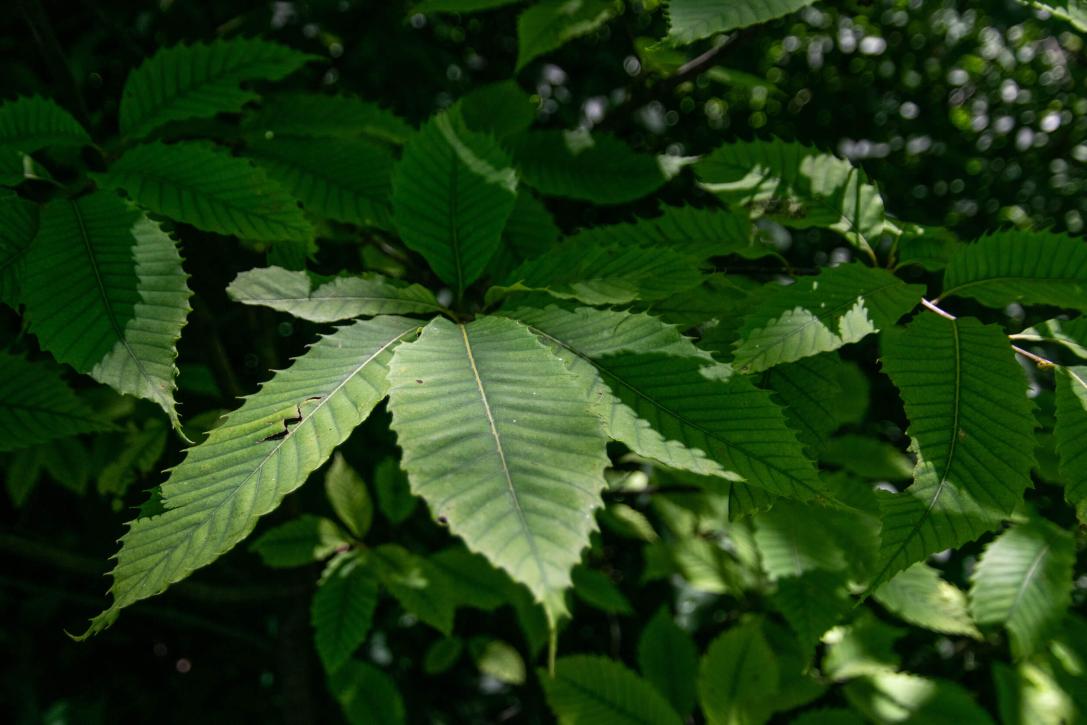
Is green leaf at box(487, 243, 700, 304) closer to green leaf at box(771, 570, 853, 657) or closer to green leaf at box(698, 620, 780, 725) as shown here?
green leaf at box(771, 570, 853, 657)

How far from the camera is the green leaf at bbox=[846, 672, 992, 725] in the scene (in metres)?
1.34

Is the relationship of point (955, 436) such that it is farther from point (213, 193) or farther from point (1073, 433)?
point (213, 193)

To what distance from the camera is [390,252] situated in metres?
1.27

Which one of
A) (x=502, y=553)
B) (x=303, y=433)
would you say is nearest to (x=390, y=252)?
(x=303, y=433)

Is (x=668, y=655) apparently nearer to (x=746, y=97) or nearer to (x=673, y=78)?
(x=673, y=78)

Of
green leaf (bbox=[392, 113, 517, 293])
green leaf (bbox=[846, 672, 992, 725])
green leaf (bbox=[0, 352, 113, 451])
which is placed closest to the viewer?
green leaf (bbox=[392, 113, 517, 293])

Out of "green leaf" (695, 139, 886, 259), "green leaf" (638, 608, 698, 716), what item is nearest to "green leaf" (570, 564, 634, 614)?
"green leaf" (638, 608, 698, 716)

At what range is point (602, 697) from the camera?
4.28ft

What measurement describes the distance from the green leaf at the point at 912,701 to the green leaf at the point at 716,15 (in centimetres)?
120

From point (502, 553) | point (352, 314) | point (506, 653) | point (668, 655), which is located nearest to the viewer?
point (502, 553)

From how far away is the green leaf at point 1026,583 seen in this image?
3.82 ft

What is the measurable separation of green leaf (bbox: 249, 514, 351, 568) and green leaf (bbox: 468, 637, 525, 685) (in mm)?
459

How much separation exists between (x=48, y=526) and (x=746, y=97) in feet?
6.87

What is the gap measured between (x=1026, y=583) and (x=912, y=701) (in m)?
0.35
